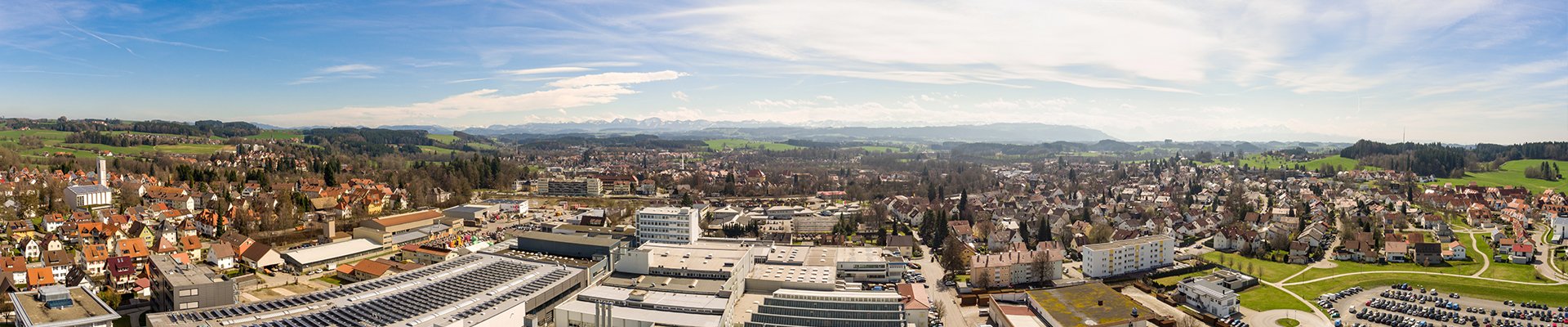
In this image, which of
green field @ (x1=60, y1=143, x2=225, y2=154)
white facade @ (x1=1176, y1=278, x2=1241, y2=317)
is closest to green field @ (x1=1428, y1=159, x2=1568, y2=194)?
white facade @ (x1=1176, y1=278, x2=1241, y2=317)

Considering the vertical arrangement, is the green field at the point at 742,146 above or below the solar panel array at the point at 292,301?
above

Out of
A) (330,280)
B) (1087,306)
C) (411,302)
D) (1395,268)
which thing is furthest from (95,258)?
(1395,268)

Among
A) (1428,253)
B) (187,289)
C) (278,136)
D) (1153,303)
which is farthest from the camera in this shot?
(278,136)

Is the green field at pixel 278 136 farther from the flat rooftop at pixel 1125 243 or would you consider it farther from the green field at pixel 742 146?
the flat rooftop at pixel 1125 243

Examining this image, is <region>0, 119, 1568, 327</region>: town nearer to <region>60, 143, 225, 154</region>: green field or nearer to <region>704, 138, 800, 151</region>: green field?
<region>60, 143, 225, 154</region>: green field

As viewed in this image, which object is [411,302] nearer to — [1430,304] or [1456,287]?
[1430,304]

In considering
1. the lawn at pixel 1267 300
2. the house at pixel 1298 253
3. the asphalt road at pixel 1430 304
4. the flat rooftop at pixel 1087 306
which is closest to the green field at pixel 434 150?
the flat rooftop at pixel 1087 306
